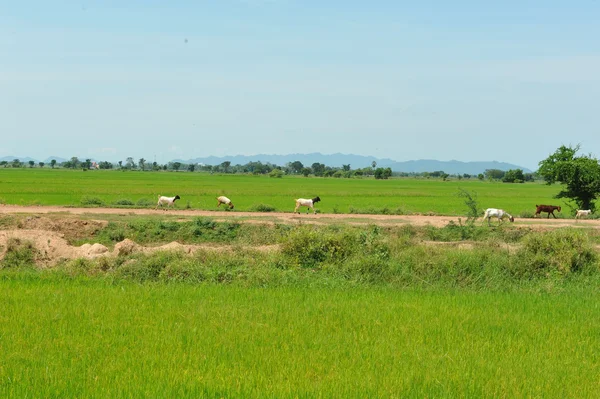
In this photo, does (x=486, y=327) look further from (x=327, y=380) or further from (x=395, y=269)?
(x=395, y=269)

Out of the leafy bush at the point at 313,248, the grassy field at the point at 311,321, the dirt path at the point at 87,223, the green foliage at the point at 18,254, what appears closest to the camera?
the grassy field at the point at 311,321

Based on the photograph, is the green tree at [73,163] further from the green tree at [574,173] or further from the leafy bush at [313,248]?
the leafy bush at [313,248]

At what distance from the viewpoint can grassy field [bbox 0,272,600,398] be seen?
605 cm

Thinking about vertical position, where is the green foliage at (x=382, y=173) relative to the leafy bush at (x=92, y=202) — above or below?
above

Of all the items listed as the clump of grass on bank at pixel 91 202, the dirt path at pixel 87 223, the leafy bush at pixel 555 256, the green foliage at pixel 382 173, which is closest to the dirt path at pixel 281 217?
the dirt path at pixel 87 223

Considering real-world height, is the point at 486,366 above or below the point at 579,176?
below

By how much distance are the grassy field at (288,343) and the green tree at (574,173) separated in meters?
19.4

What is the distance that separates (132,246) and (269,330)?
8.44 metres

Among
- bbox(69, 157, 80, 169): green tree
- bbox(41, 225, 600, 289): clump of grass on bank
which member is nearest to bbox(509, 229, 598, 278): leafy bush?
bbox(41, 225, 600, 289): clump of grass on bank

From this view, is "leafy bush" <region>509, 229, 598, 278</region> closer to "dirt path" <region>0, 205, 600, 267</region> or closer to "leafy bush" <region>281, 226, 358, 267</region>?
"leafy bush" <region>281, 226, 358, 267</region>

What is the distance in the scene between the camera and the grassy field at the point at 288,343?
6.05 m

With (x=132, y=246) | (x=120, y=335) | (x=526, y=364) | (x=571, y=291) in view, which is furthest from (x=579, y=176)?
(x=120, y=335)

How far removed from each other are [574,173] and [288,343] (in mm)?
24714

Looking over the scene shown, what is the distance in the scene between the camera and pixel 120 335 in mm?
7645
